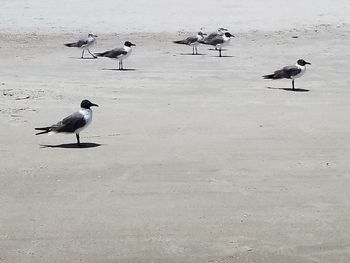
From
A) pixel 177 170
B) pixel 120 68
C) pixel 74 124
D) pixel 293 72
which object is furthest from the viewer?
pixel 120 68

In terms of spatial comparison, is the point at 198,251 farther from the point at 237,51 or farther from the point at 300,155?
the point at 237,51

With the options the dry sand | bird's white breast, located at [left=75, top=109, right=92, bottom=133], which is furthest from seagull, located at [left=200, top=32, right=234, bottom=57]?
bird's white breast, located at [left=75, top=109, right=92, bottom=133]

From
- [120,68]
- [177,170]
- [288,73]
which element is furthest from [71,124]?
[120,68]

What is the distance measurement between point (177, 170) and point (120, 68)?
9408 millimetres

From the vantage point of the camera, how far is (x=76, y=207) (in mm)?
6930

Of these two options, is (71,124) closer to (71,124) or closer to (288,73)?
(71,124)

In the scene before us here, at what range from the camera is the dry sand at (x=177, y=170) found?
607 centimetres

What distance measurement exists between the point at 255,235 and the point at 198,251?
1.80ft

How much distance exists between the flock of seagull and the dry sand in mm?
238

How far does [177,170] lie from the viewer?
8.19 metres

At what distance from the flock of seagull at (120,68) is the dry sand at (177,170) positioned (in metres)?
0.24

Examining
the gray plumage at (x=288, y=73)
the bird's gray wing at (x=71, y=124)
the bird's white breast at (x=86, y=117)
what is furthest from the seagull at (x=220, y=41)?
the bird's gray wing at (x=71, y=124)

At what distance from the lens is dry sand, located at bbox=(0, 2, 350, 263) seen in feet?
19.9

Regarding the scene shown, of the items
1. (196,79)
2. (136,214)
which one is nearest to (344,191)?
(136,214)
